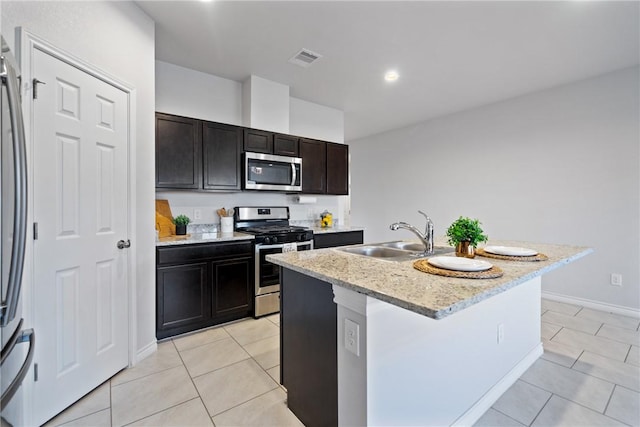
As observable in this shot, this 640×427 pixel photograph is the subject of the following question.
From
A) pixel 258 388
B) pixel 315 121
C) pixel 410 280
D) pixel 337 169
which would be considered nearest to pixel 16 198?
pixel 410 280

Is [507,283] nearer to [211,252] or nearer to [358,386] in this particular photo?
[358,386]

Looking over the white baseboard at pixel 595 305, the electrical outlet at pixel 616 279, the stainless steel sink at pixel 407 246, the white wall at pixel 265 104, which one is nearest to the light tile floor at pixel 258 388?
the white baseboard at pixel 595 305

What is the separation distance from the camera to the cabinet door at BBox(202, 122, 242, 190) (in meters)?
3.02

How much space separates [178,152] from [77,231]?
128cm

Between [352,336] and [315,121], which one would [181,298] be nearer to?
[352,336]

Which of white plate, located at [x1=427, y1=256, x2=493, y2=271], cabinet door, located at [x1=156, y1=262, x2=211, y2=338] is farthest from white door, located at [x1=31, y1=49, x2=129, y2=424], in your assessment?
white plate, located at [x1=427, y1=256, x2=493, y2=271]

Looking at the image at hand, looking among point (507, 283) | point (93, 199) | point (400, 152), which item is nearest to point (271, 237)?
point (93, 199)

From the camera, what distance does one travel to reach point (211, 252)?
2758 millimetres

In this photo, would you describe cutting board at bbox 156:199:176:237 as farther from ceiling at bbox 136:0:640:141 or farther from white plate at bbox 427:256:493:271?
white plate at bbox 427:256:493:271

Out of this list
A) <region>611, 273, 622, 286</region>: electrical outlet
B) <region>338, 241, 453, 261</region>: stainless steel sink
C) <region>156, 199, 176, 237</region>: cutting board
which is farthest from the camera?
<region>611, 273, 622, 286</region>: electrical outlet

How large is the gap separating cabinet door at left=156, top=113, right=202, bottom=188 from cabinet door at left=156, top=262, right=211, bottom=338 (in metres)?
0.84

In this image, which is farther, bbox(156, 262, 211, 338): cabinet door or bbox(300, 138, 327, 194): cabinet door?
bbox(300, 138, 327, 194): cabinet door

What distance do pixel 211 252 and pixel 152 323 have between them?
74 cm

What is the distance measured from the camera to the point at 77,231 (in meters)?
1.78
